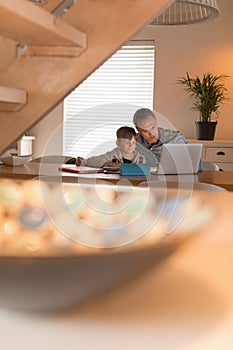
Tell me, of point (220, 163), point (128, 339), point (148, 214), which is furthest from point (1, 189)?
point (220, 163)

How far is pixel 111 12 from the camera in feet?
4.20

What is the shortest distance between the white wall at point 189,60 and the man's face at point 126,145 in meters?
3.49

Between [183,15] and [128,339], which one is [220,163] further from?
[128,339]

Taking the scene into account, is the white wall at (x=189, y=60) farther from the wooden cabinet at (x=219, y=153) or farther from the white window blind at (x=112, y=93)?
the wooden cabinet at (x=219, y=153)

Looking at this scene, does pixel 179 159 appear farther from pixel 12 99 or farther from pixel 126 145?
pixel 12 99

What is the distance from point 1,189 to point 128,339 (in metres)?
0.30

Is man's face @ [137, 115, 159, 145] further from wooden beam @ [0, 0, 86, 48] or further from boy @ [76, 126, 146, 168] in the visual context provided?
wooden beam @ [0, 0, 86, 48]

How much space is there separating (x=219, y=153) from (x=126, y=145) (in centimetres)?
309

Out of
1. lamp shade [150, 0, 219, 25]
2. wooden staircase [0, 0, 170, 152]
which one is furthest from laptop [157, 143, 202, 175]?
lamp shade [150, 0, 219, 25]

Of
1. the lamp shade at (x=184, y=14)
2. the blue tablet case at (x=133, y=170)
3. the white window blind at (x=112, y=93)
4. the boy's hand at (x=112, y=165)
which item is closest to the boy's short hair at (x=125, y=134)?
the boy's hand at (x=112, y=165)

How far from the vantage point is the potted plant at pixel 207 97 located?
16.2 ft

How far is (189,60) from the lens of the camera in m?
5.29

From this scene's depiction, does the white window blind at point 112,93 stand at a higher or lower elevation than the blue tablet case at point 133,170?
higher

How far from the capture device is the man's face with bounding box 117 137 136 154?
1.84 m
